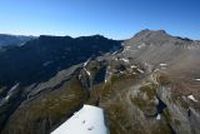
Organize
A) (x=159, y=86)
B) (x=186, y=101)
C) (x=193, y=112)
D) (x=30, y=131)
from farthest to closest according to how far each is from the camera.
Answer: (x=30, y=131), (x=159, y=86), (x=186, y=101), (x=193, y=112)

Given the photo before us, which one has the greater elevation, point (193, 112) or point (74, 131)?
point (193, 112)

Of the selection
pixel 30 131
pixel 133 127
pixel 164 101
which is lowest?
pixel 30 131

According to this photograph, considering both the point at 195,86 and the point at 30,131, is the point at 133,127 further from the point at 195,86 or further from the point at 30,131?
the point at 30,131

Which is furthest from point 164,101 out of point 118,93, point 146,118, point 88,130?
point 88,130

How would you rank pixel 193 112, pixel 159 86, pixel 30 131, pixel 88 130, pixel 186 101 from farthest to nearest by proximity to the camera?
pixel 30 131 → pixel 159 86 → pixel 186 101 → pixel 193 112 → pixel 88 130

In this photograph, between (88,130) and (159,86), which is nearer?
(88,130)

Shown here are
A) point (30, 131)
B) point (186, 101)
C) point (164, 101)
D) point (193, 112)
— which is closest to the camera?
point (193, 112)

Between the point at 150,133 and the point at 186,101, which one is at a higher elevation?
the point at 186,101

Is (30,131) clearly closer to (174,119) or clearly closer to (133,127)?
(133,127)

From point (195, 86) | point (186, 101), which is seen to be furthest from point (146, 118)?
point (195, 86)
